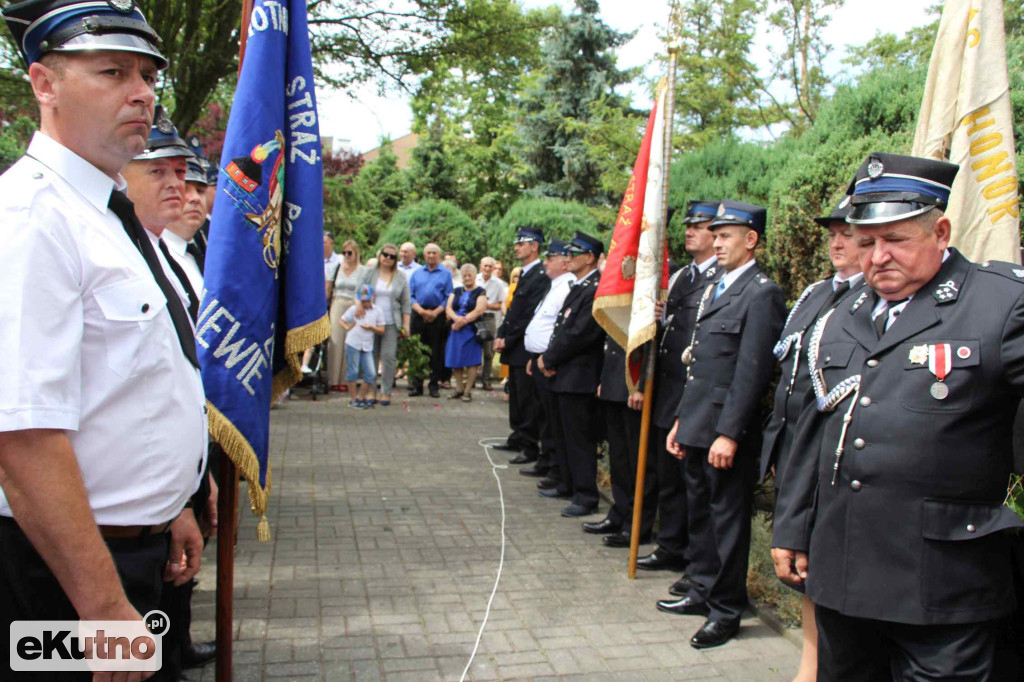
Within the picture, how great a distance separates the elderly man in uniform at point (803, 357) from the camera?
10.6ft

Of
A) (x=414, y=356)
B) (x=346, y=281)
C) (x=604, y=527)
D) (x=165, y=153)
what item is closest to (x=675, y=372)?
(x=604, y=527)

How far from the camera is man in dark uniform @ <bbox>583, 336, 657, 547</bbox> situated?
18.9 feet

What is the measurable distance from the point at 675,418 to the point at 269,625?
2.70m

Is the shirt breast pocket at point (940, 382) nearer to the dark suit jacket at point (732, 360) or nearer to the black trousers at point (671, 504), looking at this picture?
the dark suit jacket at point (732, 360)

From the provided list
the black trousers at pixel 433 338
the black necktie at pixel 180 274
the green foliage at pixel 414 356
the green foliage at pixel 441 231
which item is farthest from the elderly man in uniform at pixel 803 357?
the green foliage at pixel 441 231

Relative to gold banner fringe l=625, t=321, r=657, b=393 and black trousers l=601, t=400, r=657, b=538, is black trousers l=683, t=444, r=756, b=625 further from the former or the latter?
black trousers l=601, t=400, r=657, b=538

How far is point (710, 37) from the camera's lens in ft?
48.6

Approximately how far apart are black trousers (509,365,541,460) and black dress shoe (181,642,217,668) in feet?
16.0

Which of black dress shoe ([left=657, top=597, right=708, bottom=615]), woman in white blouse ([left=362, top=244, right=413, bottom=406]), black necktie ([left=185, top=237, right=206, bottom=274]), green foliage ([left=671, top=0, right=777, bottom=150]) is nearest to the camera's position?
black necktie ([left=185, top=237, right=206, bottom=274])

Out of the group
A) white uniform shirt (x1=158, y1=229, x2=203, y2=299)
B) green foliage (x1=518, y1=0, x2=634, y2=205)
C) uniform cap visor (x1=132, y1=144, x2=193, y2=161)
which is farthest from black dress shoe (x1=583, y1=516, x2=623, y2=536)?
green foliage (x1=518, y1=0, x2=634, y2=205)

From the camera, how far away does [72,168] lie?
1.81m

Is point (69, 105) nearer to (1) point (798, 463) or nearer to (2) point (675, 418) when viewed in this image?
(1) point (798, 463)

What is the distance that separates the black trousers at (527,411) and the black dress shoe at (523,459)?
1 centimetres

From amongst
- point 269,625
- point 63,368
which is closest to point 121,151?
point 63,368
